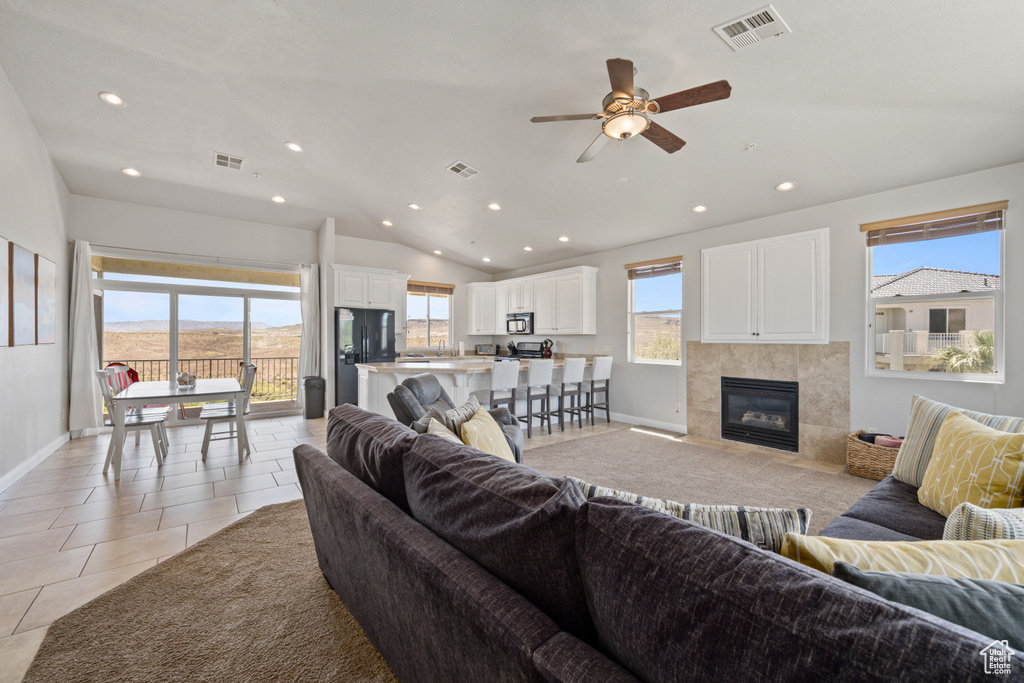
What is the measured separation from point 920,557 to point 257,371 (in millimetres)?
6506

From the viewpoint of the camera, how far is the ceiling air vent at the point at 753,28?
85.6 inches

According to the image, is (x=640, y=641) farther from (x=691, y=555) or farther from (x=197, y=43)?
(x=197, y=43)

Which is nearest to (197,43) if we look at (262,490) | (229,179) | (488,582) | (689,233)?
(229,179)

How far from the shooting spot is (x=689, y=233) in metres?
5.25

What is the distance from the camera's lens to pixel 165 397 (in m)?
3.38

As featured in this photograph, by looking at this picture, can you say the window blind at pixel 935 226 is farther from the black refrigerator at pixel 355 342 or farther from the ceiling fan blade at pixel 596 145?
the black refrigerator at pixel 355 342

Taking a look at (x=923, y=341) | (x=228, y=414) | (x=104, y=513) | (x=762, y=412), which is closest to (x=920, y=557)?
(x=104, y=513)

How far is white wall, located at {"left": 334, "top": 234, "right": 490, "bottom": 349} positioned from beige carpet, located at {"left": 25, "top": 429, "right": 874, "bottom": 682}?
4704 mm

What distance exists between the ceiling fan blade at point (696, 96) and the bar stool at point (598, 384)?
3667 millimetres

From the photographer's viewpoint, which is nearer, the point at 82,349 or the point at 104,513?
the point at 104,513

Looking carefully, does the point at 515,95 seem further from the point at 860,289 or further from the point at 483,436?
the point at 860,289

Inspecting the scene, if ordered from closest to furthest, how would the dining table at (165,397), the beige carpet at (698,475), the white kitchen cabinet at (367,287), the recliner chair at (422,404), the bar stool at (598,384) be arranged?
the recliner chair at (422,404)
the beige carpet at (698,475)
the dining table at (165,397)
the bar stool at (598,384)
the white kitchen cabinet at (367,287)

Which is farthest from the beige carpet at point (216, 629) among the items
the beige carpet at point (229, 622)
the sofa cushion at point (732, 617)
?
the sofa cushion at point (732, 617)

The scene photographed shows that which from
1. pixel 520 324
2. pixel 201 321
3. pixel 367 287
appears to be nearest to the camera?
pixel 201 321
